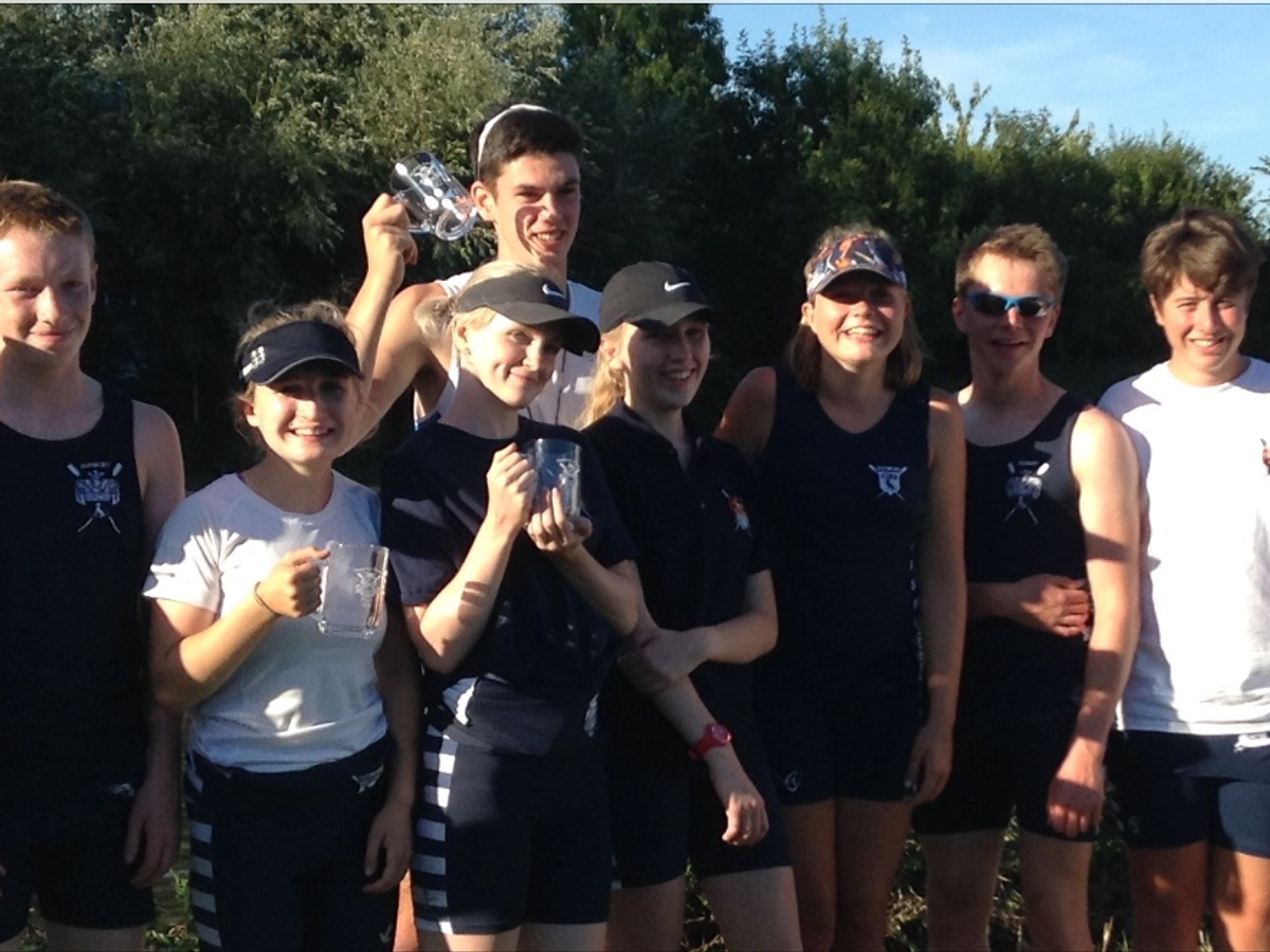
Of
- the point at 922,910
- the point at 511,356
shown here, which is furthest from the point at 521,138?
the point at 922,910

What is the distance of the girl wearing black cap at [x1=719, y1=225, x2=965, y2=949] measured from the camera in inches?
150

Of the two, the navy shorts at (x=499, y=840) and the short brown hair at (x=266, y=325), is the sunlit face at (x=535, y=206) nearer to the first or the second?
the short brown hair at (x=266, y=325)

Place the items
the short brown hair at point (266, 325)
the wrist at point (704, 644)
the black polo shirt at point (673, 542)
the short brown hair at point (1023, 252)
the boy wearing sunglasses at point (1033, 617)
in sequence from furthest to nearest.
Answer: the short brown hair at point (1023, 252) < the boy wearing sunglasses at point (1033, 617) < the black polo shirt at point (673, 542) < the wrist at point (704, 644) < the short brown hair at point (266, 325)

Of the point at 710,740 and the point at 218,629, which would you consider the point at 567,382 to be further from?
the point at 218,629

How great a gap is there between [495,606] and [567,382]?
3.38ft

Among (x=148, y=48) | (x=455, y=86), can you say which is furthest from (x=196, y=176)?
(x=455, y=86)

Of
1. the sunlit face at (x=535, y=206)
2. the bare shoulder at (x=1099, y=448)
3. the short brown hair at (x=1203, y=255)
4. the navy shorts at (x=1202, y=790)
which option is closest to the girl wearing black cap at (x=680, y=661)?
the sunlit face at (x=535, y=206)

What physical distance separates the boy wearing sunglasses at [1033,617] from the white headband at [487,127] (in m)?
1.31

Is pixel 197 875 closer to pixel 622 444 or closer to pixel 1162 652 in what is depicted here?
pixel 622 444

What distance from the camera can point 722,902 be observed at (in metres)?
3.68

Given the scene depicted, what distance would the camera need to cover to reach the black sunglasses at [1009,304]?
4.06 metres

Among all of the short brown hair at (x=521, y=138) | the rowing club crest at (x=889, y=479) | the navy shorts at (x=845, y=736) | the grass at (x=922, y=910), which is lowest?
the grass at (x=922, y=910)

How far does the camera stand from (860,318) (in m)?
3.89

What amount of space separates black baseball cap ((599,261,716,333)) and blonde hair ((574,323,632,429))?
26 mm
